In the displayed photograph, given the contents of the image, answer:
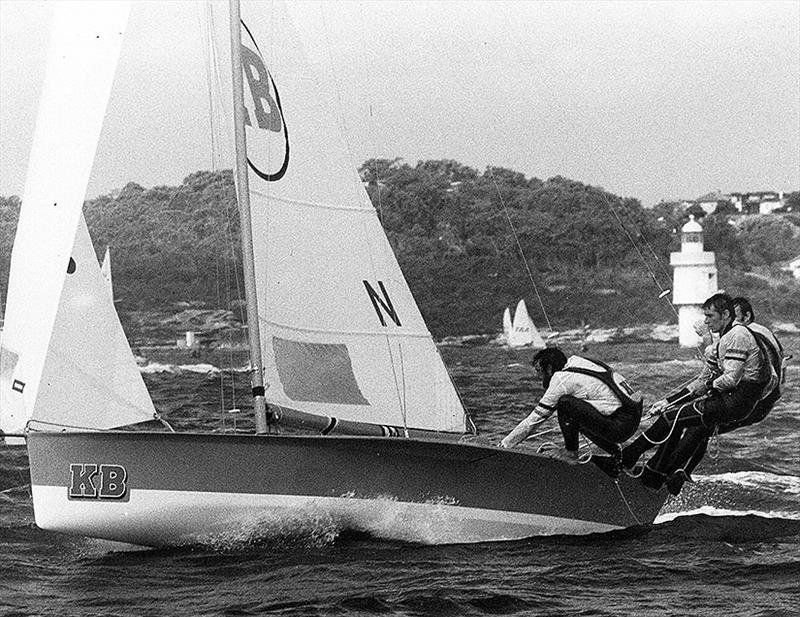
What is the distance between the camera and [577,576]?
7.10 meters

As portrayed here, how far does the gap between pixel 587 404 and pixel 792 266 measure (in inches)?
1759

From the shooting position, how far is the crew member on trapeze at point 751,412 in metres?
7.89

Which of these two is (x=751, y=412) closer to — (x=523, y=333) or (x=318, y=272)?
(x=318, y=272)

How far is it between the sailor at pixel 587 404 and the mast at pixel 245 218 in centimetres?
134

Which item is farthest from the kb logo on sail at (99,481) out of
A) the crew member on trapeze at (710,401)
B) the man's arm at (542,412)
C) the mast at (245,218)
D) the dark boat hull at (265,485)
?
the crew member on trapeze at (710,401)

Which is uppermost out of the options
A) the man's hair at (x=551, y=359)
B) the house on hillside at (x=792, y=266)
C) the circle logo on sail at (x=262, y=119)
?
the circle logo on sail at (x=262, y=119)

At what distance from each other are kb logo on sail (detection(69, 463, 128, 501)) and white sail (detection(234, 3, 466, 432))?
100 cm

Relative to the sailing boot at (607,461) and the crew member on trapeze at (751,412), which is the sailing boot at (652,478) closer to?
the crew member on trapeze at (751,412)

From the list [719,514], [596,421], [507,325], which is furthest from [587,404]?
[507,325]

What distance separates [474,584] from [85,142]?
303cm

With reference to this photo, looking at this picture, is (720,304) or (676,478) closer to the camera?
(720,304)

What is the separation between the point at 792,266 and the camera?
50531 millimetres

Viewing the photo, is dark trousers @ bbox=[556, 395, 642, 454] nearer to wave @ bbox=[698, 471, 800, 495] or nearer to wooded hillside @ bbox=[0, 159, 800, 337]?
wave @ bbox=[698, 471, 800, 495]

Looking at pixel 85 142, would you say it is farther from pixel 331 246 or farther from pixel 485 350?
pixel 485 350
